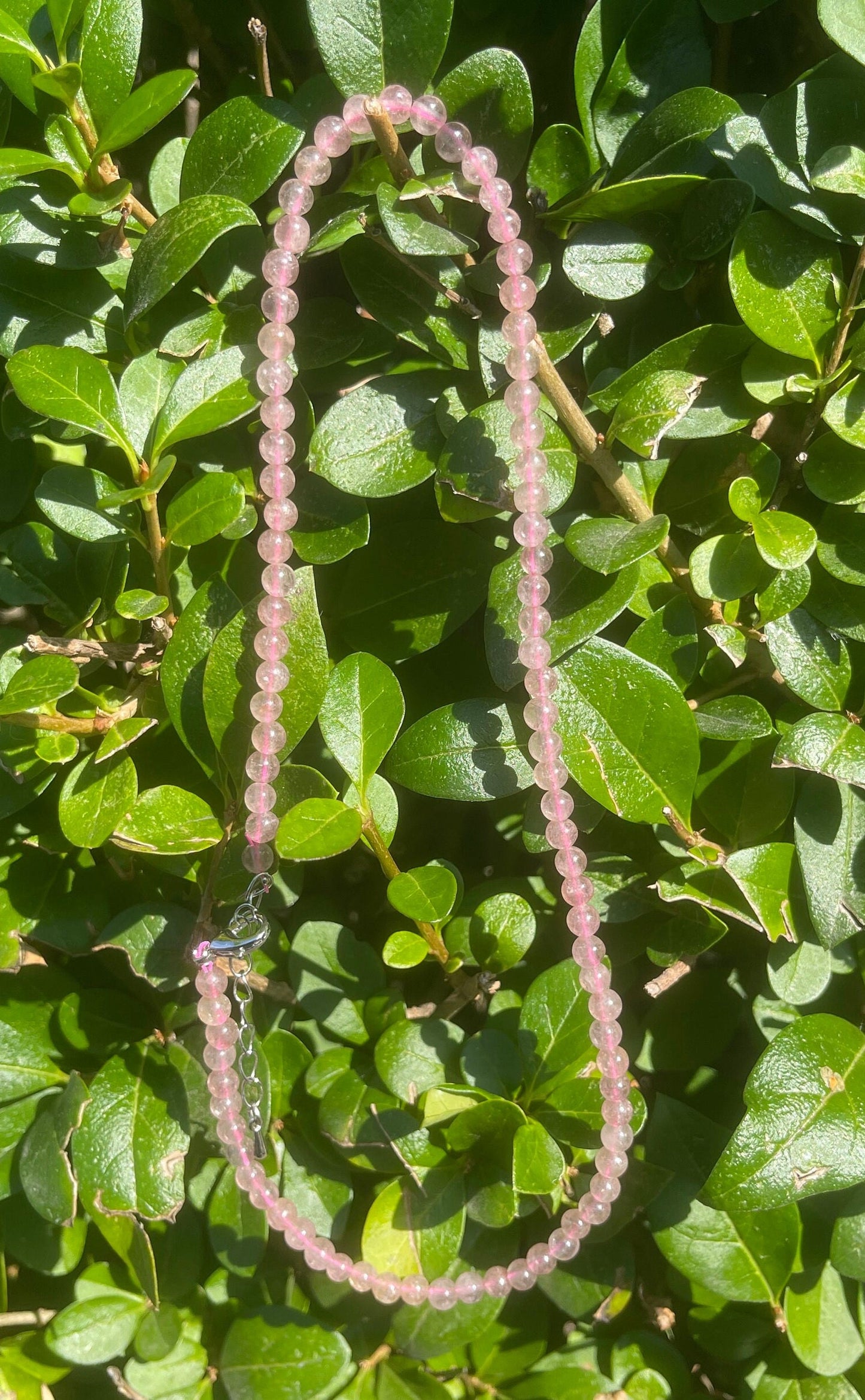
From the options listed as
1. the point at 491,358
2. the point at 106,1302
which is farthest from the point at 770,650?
the point at 106,1302

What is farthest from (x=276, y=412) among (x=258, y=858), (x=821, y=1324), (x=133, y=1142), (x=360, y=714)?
(x=821, y=1324)

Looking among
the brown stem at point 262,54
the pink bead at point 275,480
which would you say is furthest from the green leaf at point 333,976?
the brown stem at point 262,54

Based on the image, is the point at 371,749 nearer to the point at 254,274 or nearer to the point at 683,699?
the point at 683,699

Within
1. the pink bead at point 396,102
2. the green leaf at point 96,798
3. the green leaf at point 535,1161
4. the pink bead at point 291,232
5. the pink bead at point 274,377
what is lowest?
the green leaf at point 535,1161

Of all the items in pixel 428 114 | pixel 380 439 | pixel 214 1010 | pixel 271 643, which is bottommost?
pixel 214 1010

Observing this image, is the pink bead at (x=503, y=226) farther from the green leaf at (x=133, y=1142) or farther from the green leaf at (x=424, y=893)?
the green leaf at (x=133, y=1142)

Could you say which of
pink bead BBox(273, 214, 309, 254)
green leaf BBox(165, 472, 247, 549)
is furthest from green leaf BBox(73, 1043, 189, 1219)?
pink bead BBox(273, 214, 309, 254)

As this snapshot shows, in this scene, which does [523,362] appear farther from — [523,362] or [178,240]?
[178,240]
